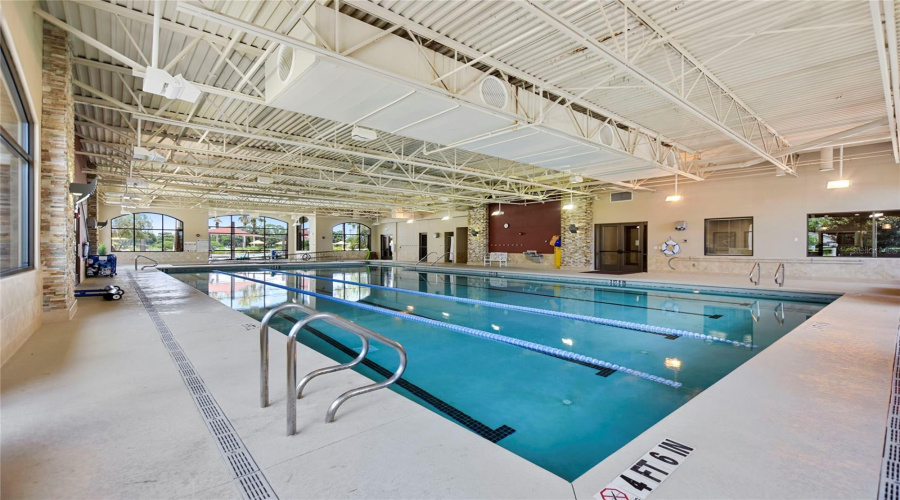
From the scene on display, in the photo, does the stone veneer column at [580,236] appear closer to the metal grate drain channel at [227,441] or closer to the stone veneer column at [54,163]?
the metal grate drain channel at [227,441]

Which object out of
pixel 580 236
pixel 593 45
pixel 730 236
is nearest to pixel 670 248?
pixel 730 236

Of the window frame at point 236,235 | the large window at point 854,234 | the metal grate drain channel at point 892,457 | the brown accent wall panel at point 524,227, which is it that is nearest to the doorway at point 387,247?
the window frame at point 236,235

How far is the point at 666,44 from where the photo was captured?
176 inches

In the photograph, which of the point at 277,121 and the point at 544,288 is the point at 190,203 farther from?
the point at 544,288

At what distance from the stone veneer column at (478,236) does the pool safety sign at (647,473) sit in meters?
16.2

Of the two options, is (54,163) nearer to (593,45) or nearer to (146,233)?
(593,45)

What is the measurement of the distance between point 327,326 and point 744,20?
6.53m

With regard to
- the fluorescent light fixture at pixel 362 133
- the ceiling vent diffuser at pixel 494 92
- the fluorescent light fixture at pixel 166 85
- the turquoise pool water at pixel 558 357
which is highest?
the ceiling vent diffuser at pixel 494 92

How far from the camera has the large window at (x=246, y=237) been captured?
72.2 ft

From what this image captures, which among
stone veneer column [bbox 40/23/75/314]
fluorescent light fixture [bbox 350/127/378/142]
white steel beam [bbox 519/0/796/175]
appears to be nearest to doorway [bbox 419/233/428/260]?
fluorescent light fixture [bbox 350/127/378/142]

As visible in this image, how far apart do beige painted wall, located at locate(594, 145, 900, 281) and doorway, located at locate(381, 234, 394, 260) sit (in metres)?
15.6

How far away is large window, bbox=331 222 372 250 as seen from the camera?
80.4 feet

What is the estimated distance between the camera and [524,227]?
16.8 metres

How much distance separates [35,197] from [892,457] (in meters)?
7.06
